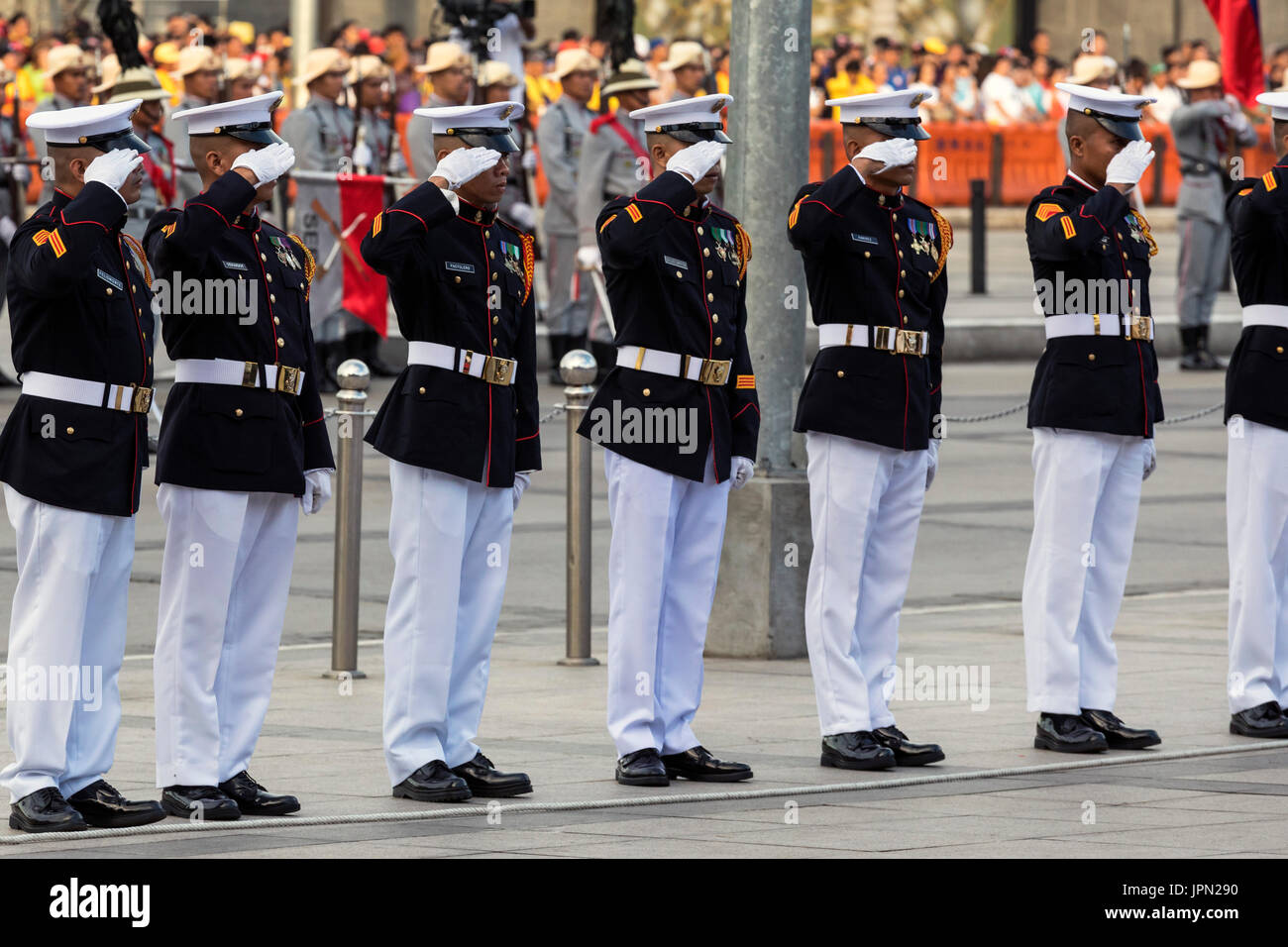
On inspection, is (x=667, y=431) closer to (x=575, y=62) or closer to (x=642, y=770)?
(x=642, y=770)

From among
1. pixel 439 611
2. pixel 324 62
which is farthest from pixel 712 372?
pixel 324 62

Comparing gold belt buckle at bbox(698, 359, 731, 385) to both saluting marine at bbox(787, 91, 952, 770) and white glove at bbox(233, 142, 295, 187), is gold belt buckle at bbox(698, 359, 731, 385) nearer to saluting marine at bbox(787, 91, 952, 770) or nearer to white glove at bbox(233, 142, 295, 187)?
saluting marine at bbox(787, 91, 952, 770)

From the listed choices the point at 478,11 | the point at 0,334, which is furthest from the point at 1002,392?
the point at 0,334

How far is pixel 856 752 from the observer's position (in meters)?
8.60

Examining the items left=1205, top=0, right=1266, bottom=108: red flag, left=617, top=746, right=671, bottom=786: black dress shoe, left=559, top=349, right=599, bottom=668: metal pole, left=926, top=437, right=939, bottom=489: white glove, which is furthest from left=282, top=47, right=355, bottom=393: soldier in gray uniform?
left=617, top=746, right=671, bottom=786: black dress shoe

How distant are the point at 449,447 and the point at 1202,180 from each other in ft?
47.6

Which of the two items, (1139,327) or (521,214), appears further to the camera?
(521,214)

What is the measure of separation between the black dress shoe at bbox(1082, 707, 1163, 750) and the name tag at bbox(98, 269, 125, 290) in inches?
141

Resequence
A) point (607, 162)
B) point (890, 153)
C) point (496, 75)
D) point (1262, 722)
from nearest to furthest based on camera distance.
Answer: point (890, 153)
point (1262, 722)
point (607, 162)
point (496, 75)

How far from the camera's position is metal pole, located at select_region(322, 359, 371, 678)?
10398mm

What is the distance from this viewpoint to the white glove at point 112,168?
7438mm

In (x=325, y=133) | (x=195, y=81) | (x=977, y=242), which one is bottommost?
(x=977, y=242)

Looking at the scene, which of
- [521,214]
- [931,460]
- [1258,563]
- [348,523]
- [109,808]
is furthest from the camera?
[521,214]
